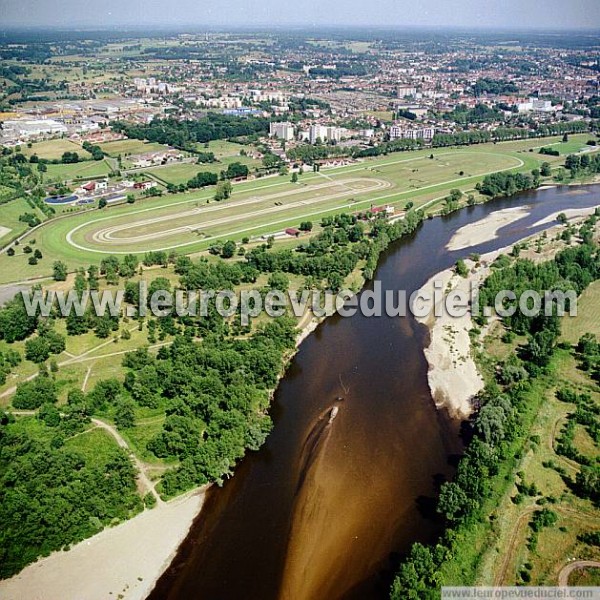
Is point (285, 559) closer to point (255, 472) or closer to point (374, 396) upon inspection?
point (255, 472)

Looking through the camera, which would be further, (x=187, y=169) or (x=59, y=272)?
(x=187, y=169)

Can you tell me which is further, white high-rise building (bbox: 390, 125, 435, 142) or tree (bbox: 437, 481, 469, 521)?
white high-rise building (bbox: 390, 125, 435, 142)

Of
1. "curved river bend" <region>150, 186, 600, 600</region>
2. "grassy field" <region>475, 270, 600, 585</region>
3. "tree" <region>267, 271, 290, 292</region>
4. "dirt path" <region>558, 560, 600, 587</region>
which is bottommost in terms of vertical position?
"curved river bend" <region>150, 186, 600, 600</region>

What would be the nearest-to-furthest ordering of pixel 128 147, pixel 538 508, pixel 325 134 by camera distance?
pixel 538 508, pixel 128 147, pixel 325 134

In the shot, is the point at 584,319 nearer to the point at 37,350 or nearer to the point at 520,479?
the point at 520,479

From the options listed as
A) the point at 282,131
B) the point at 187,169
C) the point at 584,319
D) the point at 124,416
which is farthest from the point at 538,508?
the point at 282,131

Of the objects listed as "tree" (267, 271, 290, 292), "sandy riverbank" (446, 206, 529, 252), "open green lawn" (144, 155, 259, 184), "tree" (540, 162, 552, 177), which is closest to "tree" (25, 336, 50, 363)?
"tree" (267, 271, 290, 292)

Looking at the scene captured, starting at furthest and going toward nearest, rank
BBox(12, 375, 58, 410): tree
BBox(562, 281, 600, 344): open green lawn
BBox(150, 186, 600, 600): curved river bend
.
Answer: BBox(562, 281, 600, 344): open green lawn
BBox(12, 375, 58, 410): tree
BBox(150, 186, 600, 600): curved river bend

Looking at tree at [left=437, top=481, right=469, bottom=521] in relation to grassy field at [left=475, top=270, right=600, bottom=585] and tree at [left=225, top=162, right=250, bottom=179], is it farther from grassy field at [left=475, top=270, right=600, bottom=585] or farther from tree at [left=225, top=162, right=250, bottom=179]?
tree at [left=225, top=162, right=250, bottom=179]
